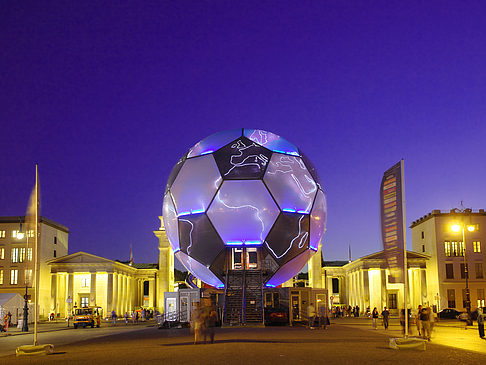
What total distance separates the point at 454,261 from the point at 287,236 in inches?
1836

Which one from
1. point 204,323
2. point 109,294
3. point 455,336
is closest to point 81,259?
point 109,294

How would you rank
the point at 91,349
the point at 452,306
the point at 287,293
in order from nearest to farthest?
the point at 91,349 < the point at 287,293 < the point at 452,306

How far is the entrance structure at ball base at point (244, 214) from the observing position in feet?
93.1

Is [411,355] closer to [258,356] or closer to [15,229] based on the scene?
[258,356]

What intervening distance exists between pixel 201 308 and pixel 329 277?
65.4 meters

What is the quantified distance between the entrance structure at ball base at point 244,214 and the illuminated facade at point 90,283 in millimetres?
→ 39371

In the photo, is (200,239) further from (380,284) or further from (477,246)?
(477,246)

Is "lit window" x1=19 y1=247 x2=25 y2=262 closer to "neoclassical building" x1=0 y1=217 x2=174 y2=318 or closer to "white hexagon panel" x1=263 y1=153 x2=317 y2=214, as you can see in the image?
"neoclassical building" x1=0 y1=217 x2=174 y2=318

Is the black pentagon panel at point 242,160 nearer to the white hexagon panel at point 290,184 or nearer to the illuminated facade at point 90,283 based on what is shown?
the white hexagon panel at point 290,184

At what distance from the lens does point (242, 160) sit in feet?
94.8

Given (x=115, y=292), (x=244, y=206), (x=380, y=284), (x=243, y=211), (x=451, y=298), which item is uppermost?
(x=244, y=206)

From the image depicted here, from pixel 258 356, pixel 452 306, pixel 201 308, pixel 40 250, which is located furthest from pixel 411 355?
pixel 40 250

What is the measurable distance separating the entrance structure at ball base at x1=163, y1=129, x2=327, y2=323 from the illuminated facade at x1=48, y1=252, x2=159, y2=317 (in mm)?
39371

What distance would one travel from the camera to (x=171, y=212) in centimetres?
3080
